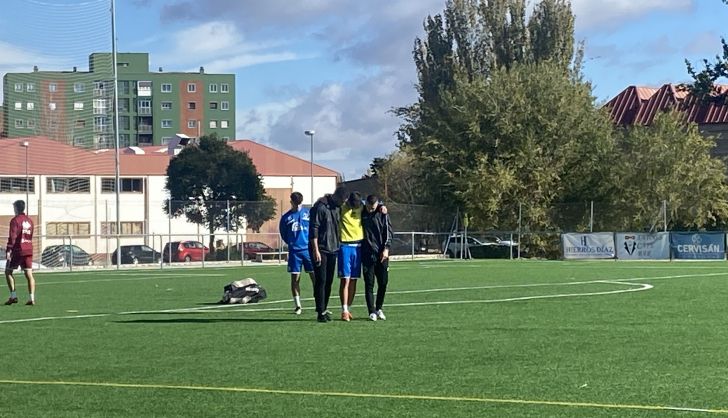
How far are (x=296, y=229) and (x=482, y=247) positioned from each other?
37.4 metres

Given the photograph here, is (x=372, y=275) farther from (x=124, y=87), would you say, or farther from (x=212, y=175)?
(x=124, y=87)

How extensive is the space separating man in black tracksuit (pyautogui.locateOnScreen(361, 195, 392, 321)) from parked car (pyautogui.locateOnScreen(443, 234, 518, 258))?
121 feet

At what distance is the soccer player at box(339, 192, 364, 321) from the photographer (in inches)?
618

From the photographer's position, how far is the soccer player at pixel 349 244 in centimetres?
1570

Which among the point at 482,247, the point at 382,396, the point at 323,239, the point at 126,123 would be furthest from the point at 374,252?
the point at 126,123

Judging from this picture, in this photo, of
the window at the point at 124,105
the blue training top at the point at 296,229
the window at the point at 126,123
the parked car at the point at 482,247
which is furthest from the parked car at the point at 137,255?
the window at the point at 126,123

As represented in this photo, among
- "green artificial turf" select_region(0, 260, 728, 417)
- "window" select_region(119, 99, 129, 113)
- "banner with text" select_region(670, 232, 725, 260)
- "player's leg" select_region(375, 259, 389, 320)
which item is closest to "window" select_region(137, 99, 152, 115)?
"window" select_region(119, 99, 129, 113)

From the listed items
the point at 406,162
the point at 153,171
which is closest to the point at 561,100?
the point at 406,162

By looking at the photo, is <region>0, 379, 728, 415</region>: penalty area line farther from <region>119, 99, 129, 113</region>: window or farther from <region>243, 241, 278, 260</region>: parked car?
<region>119, 99, 129, 113</region>: window

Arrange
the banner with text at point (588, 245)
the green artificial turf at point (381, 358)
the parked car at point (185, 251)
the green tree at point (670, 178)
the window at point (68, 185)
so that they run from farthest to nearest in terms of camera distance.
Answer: the window at point (68, 185)
the green tree at point (670, 178)
the parked car at point (185, 251)
the banner with text at point (588, 245)
the green artificial turf at point (381, 358)

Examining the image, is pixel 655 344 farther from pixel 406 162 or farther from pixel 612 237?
pixel 406 162

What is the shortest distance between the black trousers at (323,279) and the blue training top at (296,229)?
892 mm

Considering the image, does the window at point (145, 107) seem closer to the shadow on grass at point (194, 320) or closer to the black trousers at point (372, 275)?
the shadow on grass at point (194, 320)

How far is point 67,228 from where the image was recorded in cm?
4875
